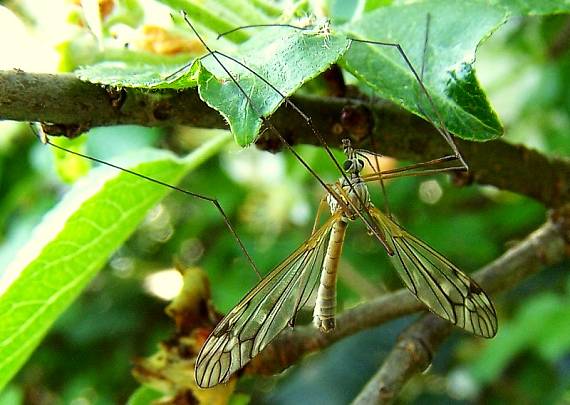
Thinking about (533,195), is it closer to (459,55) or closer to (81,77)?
(459,55)

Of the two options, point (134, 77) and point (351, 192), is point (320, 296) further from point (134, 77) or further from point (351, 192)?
point (134, 77)

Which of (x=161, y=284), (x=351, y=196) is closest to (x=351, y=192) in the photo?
(x=351, y=196)

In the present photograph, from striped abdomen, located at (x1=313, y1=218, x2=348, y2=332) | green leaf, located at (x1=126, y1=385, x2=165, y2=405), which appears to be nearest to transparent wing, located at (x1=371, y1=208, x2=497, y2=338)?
striped abdomen, located at (x1=313, y1=218, x2=348, y2=332)

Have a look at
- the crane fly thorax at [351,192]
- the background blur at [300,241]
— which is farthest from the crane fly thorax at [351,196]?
the background blur at [300,241]

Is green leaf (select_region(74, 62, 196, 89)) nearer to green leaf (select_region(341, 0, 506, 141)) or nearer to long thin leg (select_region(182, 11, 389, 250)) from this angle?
long thin leg (select_region(182, 11, 389, 250))

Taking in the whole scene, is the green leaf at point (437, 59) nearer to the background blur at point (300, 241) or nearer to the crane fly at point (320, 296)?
the crane fly at point (320, 296)

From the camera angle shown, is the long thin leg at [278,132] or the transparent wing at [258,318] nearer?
the long thin leg at [278,132]

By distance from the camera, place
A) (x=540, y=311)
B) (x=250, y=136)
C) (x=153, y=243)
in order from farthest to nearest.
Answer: (x=153, y=243) → (x=540, y=311) → (x=250, y=136)

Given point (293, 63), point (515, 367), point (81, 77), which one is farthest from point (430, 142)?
point (515, 367)
